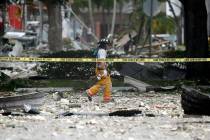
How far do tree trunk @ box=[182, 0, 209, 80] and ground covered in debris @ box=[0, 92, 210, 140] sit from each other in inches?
263

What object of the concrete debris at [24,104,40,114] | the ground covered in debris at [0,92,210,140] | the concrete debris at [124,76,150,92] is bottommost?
the ground covered in debris at [0,92,210,140]

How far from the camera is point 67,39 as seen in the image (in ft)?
168

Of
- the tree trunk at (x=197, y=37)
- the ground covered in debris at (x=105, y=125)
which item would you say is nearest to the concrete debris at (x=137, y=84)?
the tree trunk at (x=197, y=37)

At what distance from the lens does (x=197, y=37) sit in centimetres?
2141

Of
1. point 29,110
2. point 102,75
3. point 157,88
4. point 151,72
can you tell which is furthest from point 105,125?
point 151,72

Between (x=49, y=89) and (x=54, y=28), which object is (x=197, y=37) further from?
(x=54, y=28)

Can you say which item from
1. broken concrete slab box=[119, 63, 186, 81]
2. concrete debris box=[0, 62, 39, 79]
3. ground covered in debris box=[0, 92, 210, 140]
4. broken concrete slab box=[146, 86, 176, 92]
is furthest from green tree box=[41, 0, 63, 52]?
ground covered in debris box=[0, 92, 210, 140]

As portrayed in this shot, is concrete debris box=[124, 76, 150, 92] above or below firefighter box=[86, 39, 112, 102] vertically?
below

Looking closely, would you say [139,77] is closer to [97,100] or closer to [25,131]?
[97,100]

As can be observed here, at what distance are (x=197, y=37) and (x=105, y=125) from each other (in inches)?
441

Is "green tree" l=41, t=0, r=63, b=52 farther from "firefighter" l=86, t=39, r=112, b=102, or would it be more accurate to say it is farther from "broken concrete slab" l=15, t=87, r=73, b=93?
"firefighter" l=86, t=39, r=112, b=102

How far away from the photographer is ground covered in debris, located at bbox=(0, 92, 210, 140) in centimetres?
978

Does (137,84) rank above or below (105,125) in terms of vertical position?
above

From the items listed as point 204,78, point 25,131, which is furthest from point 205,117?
point 204,78
